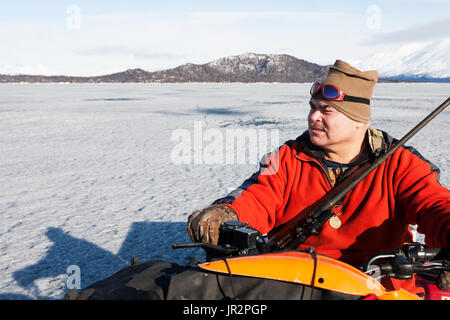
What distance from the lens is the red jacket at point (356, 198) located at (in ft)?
6.17

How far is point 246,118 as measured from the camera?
13.2 m

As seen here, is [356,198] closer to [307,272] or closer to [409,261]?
[409,261]

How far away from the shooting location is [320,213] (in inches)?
71.0

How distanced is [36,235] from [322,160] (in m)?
2.88

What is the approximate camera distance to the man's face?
6.57 feet

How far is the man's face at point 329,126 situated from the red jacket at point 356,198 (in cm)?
10

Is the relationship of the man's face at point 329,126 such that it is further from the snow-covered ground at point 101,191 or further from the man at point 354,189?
the snow-covered ground at point 101,191

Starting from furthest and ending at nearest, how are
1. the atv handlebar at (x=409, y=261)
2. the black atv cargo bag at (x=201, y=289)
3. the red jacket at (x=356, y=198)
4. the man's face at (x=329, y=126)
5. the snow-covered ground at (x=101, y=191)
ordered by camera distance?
the snow-covered ground at (x=101, y=191)
the man's face at (x=329, y=126)
the red jacket at (x=356, y=198)
the atv handlebar at (x=409, y=261)
the black atv cargo bag at (x=201, y=289)

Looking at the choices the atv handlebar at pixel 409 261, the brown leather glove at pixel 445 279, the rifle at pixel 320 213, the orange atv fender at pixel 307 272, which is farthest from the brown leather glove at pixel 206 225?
the brown leather glove at pixel 445 279

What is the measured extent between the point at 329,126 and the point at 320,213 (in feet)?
1.56

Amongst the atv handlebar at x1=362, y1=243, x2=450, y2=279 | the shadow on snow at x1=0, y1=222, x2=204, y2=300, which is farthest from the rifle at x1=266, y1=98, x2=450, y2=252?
the shadow on snow at x1=0, y1=222, x2=204, y2=300

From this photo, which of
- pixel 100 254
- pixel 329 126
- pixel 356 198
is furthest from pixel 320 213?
pixel 100 254

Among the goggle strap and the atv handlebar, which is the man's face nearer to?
the goggle strap
